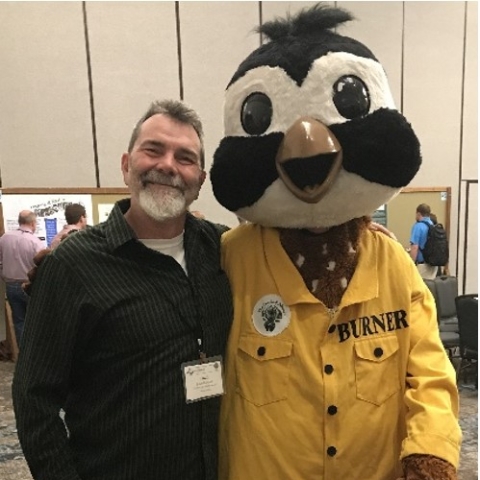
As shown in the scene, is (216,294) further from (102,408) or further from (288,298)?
(102,408)

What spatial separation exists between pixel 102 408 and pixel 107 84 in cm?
513

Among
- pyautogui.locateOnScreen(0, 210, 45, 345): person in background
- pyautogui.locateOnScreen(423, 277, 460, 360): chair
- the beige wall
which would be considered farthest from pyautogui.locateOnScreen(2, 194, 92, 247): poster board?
pyautogui.locateOnScreen(423, 277, 460, 360): chair

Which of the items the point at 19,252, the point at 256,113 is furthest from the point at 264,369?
the point at 19,252

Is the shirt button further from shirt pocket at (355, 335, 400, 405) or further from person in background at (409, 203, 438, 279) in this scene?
person in background at (409, 203, 438, 279)

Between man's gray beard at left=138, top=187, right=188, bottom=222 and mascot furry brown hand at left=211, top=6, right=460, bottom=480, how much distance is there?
0.12 metres

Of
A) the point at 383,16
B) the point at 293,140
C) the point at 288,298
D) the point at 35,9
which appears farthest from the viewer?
the point at 383,16

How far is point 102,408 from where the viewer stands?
128cm

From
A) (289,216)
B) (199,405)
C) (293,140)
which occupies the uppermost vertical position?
(293,140)

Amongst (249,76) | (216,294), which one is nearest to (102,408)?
(216,294)

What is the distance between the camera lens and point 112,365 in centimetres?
128

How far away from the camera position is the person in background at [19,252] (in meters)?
5.05

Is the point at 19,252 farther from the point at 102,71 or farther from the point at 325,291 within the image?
the point at 325,291

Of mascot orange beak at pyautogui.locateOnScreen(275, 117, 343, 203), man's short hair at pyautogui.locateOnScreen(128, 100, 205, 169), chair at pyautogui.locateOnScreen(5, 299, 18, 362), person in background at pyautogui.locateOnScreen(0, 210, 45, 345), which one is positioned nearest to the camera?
mascot orange beak at pyautogui.locateOnScreen(275, 117, 343, 203)

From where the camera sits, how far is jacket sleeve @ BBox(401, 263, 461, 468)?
1.21 metres
